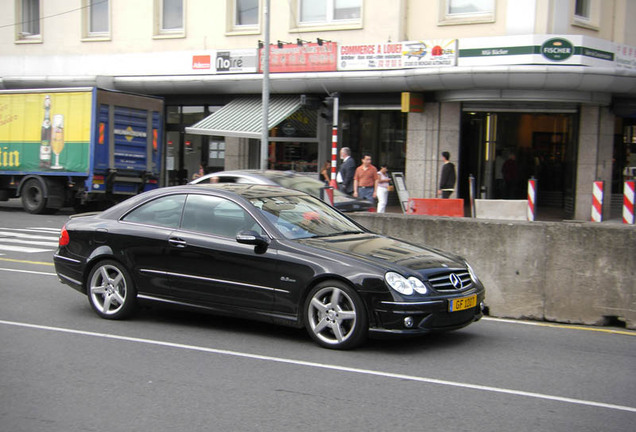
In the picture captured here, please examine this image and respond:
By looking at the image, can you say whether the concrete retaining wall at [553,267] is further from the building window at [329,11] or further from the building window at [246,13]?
the building window at [246,13]

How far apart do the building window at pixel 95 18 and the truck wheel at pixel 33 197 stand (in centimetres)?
849

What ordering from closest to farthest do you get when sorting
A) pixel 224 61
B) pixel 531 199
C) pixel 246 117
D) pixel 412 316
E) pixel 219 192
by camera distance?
pixel 412 316, pixel 219 192, pixel 531 199, pixel 246 117, pixel 224 61

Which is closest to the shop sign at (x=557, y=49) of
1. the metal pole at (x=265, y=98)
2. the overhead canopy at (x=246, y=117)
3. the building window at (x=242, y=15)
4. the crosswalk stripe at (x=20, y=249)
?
the overhead canopy at (x=246, y=117)

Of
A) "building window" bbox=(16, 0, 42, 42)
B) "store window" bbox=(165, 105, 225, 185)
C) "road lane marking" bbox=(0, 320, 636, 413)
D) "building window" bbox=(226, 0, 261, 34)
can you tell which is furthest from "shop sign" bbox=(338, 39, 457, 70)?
"road lane marking" bbox=(0, 320, 636, 413)

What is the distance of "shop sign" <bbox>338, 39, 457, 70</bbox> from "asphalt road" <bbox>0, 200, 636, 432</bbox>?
12971mm

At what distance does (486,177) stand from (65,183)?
474 inches

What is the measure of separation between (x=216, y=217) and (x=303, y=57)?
1567cm

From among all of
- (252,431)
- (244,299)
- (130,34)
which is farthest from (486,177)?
(252,431)

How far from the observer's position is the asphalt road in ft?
15.5

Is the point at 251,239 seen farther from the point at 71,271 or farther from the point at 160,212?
the point at 71,271

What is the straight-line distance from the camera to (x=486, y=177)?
2098 centimetres

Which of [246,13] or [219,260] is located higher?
[246,13]

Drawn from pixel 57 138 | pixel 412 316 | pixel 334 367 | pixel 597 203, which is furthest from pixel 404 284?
pixel 57 138

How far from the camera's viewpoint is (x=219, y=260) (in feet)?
22.6
